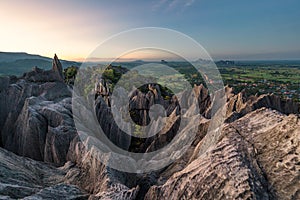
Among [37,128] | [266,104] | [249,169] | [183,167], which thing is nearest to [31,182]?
[183,167]

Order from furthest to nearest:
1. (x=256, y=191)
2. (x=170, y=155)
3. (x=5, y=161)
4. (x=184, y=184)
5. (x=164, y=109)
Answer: (x=164, y=109)
(x=170, y=155)
(x=5, y=161)
(x=184, y=184)
(x=256, y=191)

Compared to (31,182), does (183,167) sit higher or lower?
lower

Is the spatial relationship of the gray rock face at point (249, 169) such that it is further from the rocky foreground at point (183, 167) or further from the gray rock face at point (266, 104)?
the gray rock face at point (266, 104)

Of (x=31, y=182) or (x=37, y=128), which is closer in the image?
(x=31, y=182)

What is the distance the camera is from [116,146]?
2528 centimetres

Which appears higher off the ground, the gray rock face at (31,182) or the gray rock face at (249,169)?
the gray rock face at (249,169)

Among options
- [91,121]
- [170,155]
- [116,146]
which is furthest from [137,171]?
[91,121]

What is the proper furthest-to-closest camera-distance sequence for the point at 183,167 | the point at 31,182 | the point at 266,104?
the point at 266,104, the point at 183,167, the point at 31,182

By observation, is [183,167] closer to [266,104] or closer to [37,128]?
[266,104]

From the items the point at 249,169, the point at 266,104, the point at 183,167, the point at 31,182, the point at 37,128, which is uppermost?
the point at 249,169

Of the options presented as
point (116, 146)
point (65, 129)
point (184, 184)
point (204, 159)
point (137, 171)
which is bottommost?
point (116, 146)

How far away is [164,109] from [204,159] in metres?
30.6

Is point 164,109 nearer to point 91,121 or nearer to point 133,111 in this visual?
point 133,111

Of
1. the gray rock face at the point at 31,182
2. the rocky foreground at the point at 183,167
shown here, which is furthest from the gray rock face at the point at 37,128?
the gray rock face at the point at 31,182
